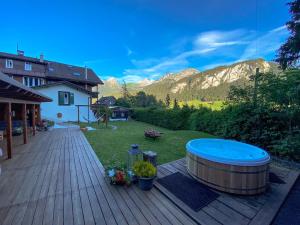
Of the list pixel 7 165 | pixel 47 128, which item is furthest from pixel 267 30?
pixel 47 128

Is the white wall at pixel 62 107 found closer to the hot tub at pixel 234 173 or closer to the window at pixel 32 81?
the window at pixel 32 81

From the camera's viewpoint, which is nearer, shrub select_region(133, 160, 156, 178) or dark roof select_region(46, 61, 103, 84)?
shrub select_region(133, 160, 156, 178)

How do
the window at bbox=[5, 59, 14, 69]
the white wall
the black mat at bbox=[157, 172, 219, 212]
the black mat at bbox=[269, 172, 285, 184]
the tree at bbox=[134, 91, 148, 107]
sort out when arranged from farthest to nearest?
the tree at bbox=[134, 91, 148, 107]
the window at bbox=[5, 59, 14, 69]
the white wall
the black mat at bbox=[269, 172, 285, 184]
the black mat at bbox=[157, 172, 219, 212]

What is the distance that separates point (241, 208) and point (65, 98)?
17.1 metres

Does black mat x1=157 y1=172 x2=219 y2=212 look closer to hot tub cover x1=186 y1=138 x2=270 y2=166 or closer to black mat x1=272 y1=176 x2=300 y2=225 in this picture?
hot tub cover x1=186 y1=138 x2=270 y2=166

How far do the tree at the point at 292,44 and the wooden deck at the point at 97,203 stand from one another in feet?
21.7

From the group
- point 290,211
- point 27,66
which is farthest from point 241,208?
point 27,66

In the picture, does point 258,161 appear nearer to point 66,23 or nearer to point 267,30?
point 267,30

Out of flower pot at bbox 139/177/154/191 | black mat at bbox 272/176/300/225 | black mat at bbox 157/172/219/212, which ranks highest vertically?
flower pot at bbox 139/177/154/191

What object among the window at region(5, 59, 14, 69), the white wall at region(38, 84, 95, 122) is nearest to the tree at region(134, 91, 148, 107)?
the white wall at region(38, 84, 95, 122)

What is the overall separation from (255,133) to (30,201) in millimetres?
7096

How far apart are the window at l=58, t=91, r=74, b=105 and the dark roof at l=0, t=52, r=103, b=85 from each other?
5487 millimetres

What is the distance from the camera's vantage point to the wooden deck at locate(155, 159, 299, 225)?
231 centimetres

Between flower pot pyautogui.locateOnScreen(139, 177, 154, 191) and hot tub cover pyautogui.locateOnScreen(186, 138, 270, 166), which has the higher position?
hot tub cover pyautogui.locateOnScreen(186, 138, 270, 166)
